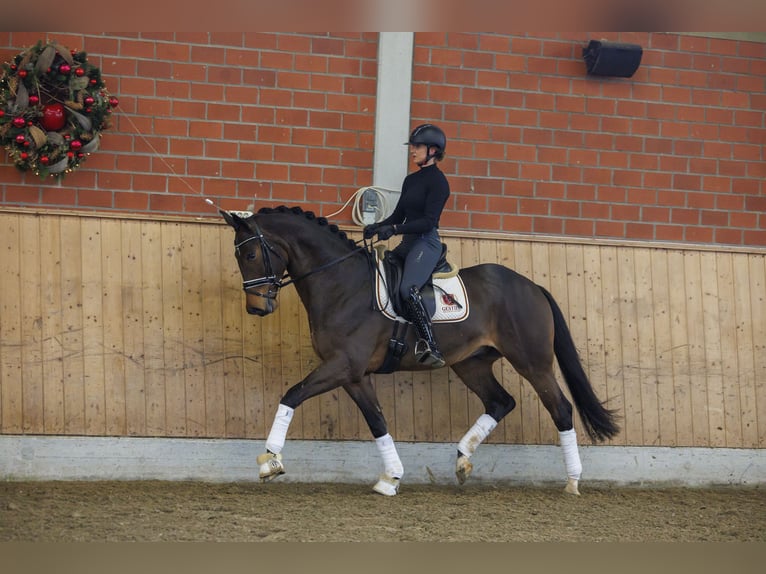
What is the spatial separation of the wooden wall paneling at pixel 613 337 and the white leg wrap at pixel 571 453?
762 mm

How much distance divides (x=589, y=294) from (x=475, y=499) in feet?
6.54

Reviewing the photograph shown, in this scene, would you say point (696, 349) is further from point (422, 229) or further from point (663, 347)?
point (422, 229)

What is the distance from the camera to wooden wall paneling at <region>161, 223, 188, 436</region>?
6.18 m

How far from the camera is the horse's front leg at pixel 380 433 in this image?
572 cm

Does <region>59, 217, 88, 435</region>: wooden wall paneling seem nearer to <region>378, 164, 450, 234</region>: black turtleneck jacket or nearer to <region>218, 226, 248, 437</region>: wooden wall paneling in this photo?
<region>218, 226, 248, 437</region>: wooden wall paneling

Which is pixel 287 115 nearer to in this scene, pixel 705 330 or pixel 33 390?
pixel 33 390

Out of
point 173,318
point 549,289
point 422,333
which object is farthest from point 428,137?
point 173,318

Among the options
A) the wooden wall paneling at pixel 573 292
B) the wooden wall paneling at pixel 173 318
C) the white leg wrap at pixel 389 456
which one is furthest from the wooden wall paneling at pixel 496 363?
the wooden wall paneling at pixel 173 318

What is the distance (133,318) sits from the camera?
617 cm

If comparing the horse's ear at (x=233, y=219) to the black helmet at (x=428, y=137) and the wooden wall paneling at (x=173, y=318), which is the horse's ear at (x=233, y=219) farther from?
the black helmet at (x=428, y=137)

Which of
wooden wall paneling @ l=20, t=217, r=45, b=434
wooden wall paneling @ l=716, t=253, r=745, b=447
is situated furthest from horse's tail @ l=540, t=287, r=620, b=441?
wooden wall paneling @ l=20, t=217, r=45, b=434

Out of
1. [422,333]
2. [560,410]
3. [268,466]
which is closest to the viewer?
[268,466]

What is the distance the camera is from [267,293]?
5410 millimetres

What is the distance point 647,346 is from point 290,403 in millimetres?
3136
